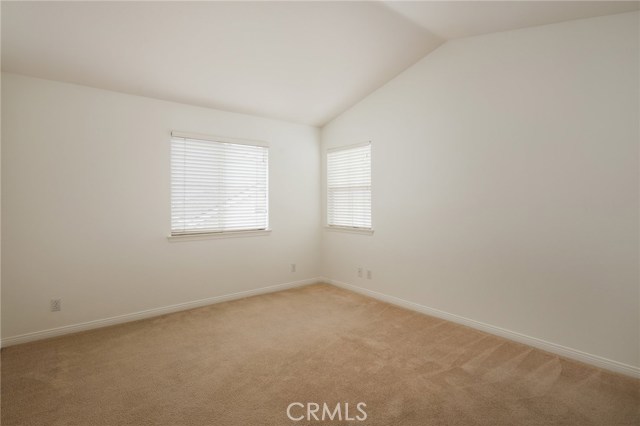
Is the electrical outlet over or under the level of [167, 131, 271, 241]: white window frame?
under

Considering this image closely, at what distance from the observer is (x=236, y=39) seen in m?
2.91

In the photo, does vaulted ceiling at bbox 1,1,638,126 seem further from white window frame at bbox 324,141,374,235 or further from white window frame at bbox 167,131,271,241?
white window frame at bbox 324,141,374,235

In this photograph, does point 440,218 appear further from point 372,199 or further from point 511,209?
point 372,199

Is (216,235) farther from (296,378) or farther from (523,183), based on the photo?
(523,183)

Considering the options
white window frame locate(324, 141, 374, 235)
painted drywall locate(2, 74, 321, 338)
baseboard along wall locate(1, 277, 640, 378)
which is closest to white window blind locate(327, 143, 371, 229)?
white window frame locate(324, 141, 374, 235)

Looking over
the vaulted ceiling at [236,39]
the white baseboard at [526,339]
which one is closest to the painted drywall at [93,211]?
the vaulted ceiling at [236,39]

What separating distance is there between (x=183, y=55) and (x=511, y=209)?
3276 mm

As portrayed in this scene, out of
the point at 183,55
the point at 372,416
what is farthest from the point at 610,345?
the point at 183,55

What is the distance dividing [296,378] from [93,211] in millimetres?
2547

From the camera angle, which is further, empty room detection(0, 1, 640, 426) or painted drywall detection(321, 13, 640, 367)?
painted drywall detection(321, 13, 640, 367)

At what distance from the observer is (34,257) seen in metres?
3.00

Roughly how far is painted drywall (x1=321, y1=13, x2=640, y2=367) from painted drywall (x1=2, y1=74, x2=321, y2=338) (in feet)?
7.10

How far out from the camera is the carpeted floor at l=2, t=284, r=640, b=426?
6.48 feet

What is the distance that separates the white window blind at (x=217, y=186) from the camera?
3805 millimetres
